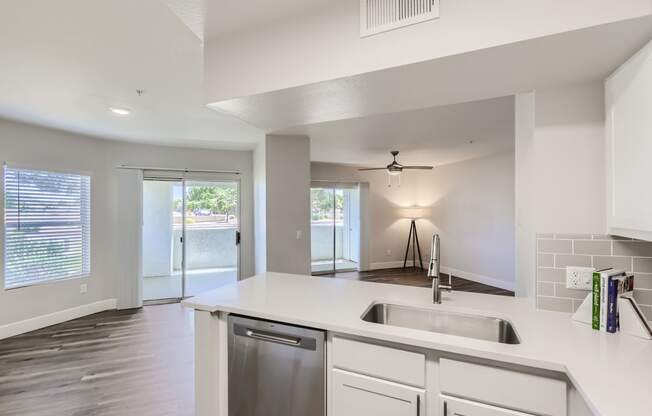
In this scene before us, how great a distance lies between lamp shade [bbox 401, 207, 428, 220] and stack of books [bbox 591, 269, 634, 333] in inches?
228

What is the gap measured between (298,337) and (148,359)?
7.30 feet

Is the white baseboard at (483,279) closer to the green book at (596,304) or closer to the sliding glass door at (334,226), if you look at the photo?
the sliding glass door at (334,226)

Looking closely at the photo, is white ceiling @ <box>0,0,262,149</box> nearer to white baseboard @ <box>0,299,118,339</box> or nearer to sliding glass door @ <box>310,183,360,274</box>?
white baseboard @ <box>0,299,118,339</box>

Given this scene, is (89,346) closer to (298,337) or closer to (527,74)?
(298,337)

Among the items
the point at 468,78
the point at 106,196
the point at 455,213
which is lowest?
the point at 455,213

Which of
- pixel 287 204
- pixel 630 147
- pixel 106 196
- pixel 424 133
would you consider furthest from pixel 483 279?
pixel 106 196

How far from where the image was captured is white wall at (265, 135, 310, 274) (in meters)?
3.61

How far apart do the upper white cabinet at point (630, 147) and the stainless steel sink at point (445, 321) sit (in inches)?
26.5

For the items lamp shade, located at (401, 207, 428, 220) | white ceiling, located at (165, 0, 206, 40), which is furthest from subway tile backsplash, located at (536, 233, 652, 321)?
lamp shade, located at (401, 207, 428, 220)

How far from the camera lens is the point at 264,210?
3.67 m

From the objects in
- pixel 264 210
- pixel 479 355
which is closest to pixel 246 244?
pixel 264 210

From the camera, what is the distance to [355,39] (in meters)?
1.32

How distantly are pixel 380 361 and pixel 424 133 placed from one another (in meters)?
3.18

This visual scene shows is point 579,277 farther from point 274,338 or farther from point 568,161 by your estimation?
point 274,338
